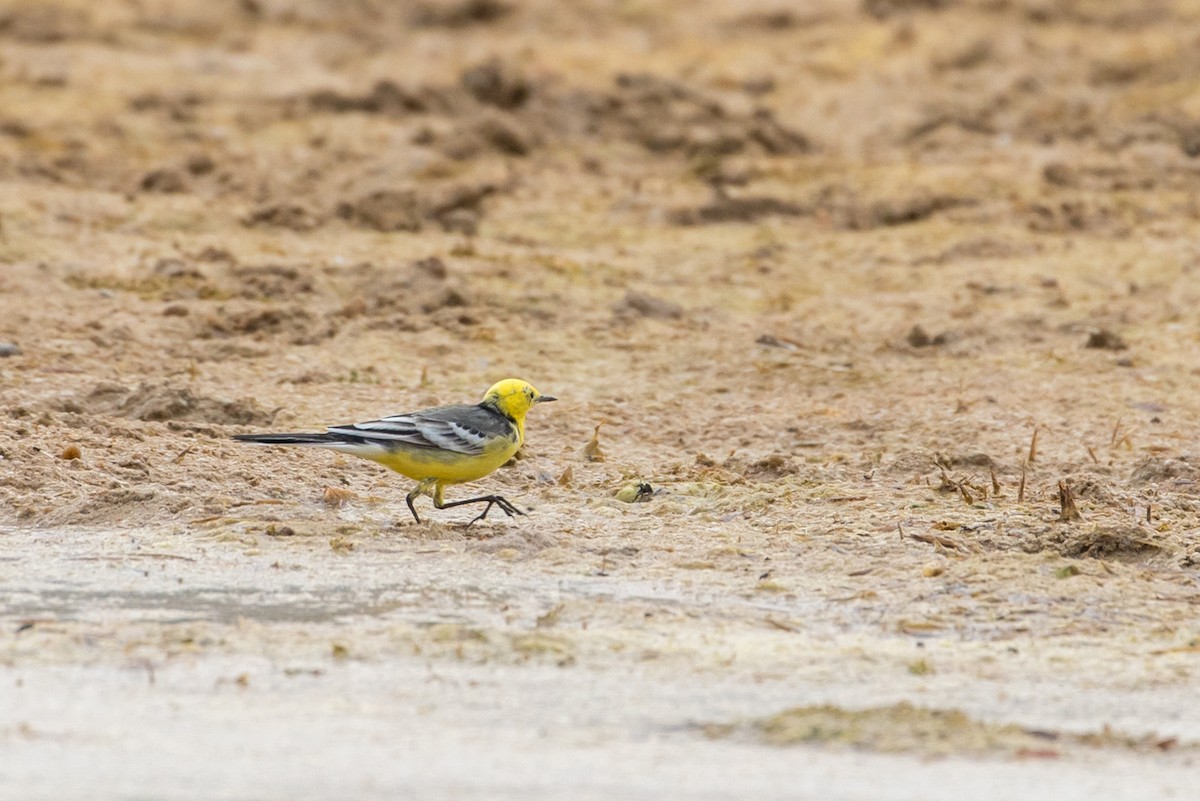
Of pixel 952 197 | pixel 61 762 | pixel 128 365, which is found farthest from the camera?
pixel 952 197

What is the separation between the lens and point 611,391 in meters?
9.90

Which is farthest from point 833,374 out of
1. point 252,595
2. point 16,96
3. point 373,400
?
point 16,96

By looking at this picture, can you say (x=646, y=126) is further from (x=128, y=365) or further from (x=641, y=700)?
(x=641, y=700)

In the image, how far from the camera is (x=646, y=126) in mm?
15180

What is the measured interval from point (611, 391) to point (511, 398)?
2.00m

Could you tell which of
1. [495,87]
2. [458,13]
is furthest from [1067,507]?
[458,13]

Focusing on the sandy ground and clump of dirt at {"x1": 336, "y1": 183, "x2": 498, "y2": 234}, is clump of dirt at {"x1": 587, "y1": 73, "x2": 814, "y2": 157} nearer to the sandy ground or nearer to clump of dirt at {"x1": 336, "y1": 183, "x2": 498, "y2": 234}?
the sandy ground

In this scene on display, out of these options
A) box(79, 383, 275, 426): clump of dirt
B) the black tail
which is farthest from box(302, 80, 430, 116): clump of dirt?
the black tail

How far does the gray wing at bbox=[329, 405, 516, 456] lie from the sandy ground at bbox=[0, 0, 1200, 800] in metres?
0.34

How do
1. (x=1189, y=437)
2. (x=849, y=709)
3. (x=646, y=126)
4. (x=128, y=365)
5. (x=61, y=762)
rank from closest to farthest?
1. (x=61, y=762)
2. (x=849, y=709)
3. (x=1189, y=437)
4. (x=128, y=365)
5. (x=646, y=126)

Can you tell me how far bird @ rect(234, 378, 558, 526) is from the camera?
23.6 feet

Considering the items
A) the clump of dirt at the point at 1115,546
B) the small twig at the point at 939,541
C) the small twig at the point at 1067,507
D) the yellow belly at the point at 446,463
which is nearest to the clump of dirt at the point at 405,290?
the yellow belly at the point at 446,463

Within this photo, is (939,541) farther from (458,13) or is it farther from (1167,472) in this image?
(458,13)

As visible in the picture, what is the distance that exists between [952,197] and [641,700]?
893 centimetres
